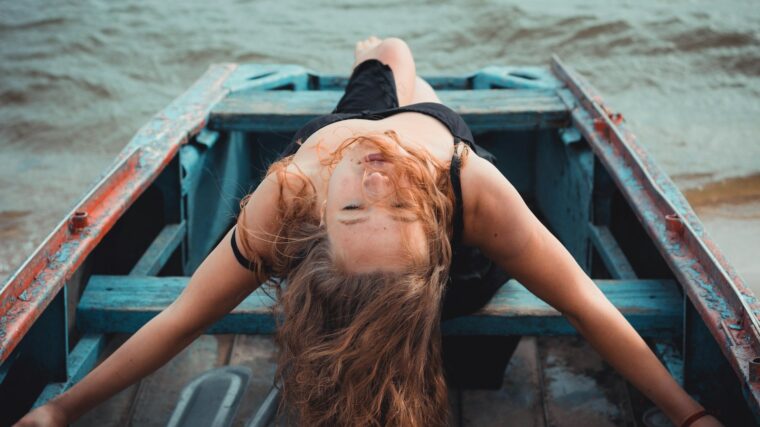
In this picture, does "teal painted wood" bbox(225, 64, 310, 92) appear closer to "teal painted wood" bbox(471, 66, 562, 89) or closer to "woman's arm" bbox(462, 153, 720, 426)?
"teal painted wood" bbox(471, 66, 562, 89)

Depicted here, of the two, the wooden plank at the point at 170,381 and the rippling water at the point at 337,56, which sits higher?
the wooden plank at the point at 170,381

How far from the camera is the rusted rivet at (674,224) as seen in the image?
7.02 feet

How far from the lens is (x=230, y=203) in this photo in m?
3.34

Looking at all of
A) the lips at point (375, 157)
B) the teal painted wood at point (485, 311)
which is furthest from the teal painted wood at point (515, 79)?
the lips at point (375, 157)

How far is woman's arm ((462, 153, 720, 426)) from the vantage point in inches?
65.6

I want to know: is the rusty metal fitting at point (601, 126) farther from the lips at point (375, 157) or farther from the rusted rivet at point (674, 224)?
the lips at point (375, 157)

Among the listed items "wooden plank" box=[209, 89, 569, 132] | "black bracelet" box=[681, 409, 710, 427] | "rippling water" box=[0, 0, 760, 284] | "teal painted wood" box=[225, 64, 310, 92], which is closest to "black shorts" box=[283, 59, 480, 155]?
"wooden plank" box=[209, 89, 569, 132]

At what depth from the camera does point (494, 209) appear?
168 centimetres

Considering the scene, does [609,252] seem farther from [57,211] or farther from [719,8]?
[719,8]

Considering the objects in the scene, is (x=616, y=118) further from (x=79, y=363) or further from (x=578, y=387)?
(x=79, y=363)

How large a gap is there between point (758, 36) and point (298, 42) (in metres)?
4.08

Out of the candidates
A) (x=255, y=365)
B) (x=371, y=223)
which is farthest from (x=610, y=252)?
(x=371, y=223)

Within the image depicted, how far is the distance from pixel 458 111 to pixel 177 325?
1.74 meters

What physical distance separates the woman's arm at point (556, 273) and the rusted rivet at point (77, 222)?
1.03 metres
